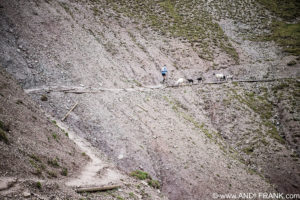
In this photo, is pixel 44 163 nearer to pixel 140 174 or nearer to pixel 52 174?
pixel 52 174

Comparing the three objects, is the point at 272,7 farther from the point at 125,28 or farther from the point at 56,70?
the point at 56,70

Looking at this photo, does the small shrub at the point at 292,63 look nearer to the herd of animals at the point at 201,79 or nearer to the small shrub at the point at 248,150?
the herd of animals at the point at 201,79

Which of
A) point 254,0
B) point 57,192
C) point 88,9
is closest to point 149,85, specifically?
point 57,192

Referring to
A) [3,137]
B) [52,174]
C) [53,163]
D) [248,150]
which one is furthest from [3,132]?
[248,150]

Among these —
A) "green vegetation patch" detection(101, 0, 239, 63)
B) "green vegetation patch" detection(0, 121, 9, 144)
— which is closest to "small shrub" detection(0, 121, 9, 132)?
"green vegetation patch" detection(0, 121, 9, 144)

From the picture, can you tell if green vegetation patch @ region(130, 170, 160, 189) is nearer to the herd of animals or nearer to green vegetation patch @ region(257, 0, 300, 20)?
the herd of animals

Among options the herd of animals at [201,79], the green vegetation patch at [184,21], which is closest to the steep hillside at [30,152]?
the herd of animals at [201,79]
